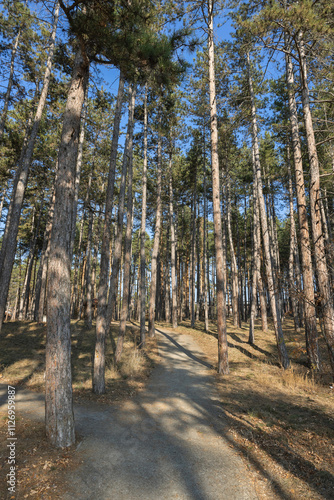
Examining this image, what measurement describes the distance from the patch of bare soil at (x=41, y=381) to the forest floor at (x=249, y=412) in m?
0.01

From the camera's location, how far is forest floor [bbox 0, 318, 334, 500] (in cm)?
366

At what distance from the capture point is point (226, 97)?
12.1 m

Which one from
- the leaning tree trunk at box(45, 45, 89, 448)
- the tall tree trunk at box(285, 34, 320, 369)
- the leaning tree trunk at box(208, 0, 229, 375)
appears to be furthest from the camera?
the leaning tree trunk at box(208, 0, 229, 375)

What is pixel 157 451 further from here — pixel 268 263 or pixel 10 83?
pixel 10 83

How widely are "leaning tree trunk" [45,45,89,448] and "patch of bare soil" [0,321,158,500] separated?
0.41 metres

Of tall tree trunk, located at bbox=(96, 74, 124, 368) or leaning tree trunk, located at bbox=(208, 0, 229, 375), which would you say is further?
leaning tree trunk, located at bbox=(208, 0, 229, 375)

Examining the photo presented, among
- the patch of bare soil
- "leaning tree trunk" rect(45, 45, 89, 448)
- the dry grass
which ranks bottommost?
the dry grass

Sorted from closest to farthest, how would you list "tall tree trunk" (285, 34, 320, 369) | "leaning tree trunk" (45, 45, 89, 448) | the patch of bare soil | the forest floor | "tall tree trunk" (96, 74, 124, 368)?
the patch of bare soil
the forest floor
"leaning tree trunk" (45, 45, 89, 448)
"tall tree trunk" (96, 74, 124, 368)
"tall tree trunk" (285, 34, 320, 369)

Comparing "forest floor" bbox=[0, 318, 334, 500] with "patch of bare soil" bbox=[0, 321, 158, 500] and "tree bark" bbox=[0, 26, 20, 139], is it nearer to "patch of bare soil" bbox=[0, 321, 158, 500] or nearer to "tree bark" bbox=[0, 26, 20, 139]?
"patch of bare soil" bbox=[0, 321, 158, 500]

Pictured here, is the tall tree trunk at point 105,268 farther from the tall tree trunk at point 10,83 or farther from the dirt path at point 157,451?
the tall tree trunk at point 10,83

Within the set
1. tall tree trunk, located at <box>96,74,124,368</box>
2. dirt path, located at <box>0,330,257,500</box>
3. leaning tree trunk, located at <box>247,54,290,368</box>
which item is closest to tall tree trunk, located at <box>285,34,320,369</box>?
leaning tree trunk, located at <box>247,54,290,368</box>

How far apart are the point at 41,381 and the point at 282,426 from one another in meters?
7.05

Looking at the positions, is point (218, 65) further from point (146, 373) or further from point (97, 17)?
point (146, 373)

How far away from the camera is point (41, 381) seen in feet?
25.9
